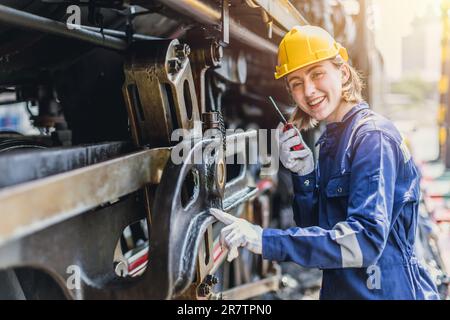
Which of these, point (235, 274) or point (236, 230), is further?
point (235, 274)

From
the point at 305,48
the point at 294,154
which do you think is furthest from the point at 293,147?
the point at 305,48

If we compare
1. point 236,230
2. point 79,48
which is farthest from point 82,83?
point 236,230

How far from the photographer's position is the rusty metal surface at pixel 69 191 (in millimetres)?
Result: 771

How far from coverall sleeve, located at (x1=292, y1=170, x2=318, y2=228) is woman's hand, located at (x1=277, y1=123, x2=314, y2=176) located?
27 mm

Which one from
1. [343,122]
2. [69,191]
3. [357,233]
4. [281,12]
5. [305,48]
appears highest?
[281,12]

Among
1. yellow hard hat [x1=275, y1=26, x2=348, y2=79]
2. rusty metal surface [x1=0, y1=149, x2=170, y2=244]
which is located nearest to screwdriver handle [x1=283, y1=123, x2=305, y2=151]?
yellow hard hat [x1=275, y1=26, x2=348, y2=79]

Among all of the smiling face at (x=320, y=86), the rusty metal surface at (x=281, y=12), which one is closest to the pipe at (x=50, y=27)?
the rusty metal surface at (x=281, y=12)

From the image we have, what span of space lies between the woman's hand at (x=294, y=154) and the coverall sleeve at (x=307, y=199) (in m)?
0.03

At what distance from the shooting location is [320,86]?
62.9 inches

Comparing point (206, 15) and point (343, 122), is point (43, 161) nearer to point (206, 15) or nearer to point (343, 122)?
point (206, 15)

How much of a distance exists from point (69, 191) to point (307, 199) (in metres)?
1.06

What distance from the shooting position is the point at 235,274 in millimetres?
3348
